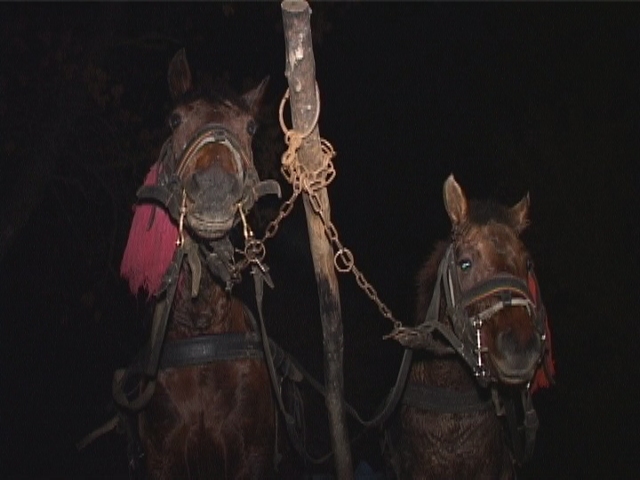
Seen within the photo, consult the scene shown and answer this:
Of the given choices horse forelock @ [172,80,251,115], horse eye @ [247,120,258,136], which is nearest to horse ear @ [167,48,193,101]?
horse forelock @ [172,80,251,115]

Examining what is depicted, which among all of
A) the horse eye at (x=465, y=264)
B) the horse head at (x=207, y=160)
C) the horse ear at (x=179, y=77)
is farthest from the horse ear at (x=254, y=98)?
the horse eye at (x=465, y=264)

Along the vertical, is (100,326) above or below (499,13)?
below

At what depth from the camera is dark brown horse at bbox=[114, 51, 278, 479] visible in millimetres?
4438

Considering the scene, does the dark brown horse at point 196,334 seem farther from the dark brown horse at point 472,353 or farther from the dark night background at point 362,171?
A: the dark night background at point 362,171

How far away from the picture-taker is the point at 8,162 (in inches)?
341

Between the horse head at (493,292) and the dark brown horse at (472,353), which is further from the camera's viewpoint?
the dark brown horse at (472,353)

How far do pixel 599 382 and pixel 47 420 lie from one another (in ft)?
23.5

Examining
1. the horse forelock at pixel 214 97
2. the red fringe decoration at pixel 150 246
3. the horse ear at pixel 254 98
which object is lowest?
the red fringe decoration at pixel 150 246

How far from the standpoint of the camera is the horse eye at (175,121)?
4.63 m

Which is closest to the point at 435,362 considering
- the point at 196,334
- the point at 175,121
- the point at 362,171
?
the point at 196,334

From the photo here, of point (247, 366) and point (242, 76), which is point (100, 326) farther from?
point (247, 366)

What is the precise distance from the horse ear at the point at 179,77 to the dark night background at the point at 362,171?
3.06m

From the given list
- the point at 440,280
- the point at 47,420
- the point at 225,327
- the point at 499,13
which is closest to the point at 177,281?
the point at 225,327

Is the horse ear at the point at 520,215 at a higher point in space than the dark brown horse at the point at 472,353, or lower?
higher
